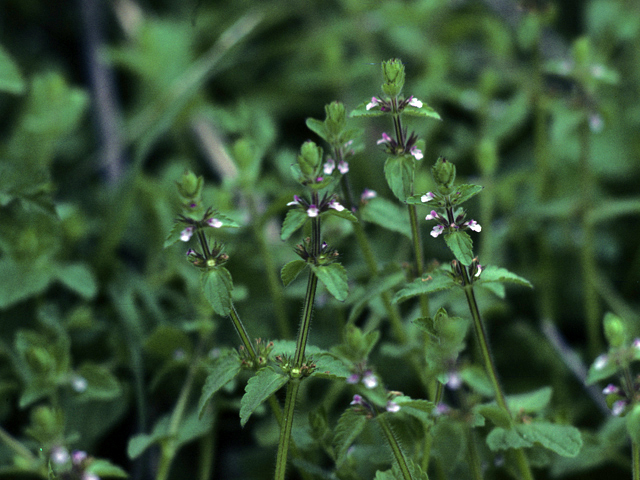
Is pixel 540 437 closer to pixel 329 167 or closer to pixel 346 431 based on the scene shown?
pixel 346 431

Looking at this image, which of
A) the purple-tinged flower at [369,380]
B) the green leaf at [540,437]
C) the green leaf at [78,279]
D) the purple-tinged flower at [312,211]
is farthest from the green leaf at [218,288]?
the green leaf at [78,279]

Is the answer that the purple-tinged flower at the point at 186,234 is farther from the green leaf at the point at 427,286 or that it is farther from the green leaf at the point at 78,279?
the green leaf at the point at 78,279

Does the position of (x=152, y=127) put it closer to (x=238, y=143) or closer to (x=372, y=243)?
(x=238, y=143)

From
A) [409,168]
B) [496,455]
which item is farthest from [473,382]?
[409,168]

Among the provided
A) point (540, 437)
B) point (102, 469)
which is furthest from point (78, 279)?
point (540, 437)

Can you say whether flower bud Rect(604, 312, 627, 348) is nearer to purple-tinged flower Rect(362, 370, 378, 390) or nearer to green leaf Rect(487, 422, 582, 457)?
green leaf Rect(487, 422, 582, 457)
